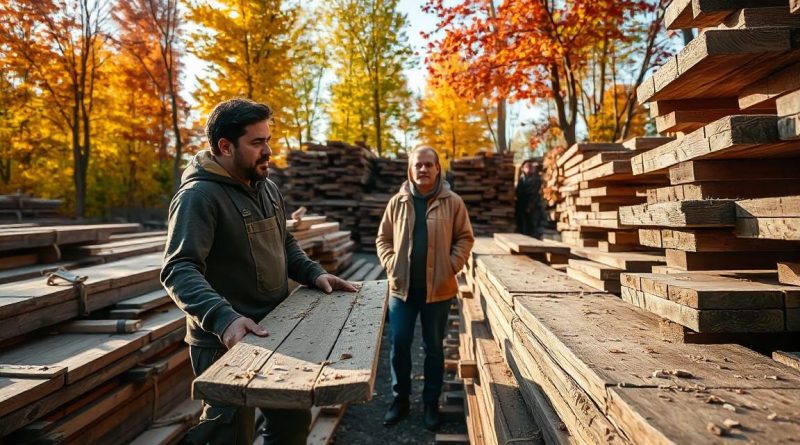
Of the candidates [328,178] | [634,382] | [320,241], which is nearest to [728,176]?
[634,382]

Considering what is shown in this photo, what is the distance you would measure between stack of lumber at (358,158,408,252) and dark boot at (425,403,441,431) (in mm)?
7491

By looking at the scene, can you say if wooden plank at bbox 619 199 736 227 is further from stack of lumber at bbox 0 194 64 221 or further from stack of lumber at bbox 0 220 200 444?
stack of lumber at bbox 0 194 64 221

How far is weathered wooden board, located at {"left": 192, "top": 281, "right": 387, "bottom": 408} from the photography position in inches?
56.4

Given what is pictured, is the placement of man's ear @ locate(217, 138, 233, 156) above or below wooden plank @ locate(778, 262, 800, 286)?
above

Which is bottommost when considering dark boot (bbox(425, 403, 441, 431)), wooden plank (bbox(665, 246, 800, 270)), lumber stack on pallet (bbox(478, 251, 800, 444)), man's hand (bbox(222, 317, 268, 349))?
dark boot (bbox(425, 403, 441, 431))

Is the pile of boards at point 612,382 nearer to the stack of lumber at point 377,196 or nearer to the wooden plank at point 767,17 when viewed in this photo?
the wooden plank at point 767,17

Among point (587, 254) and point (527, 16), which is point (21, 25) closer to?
point (527, 16)

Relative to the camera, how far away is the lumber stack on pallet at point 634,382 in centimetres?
119

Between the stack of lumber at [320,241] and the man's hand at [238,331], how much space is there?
3.82m

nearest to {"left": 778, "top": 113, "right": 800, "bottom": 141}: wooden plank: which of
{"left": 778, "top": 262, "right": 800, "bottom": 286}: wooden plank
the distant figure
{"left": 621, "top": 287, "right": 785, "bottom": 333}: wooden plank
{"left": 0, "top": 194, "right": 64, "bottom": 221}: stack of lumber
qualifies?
{"left": 778, "top": 262, "right": 800, "bottom": 286}: wooden plank

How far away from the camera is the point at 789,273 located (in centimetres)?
183

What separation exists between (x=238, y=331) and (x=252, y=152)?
0.94m

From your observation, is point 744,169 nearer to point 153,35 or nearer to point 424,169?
point 424,169

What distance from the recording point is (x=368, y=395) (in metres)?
1.47
